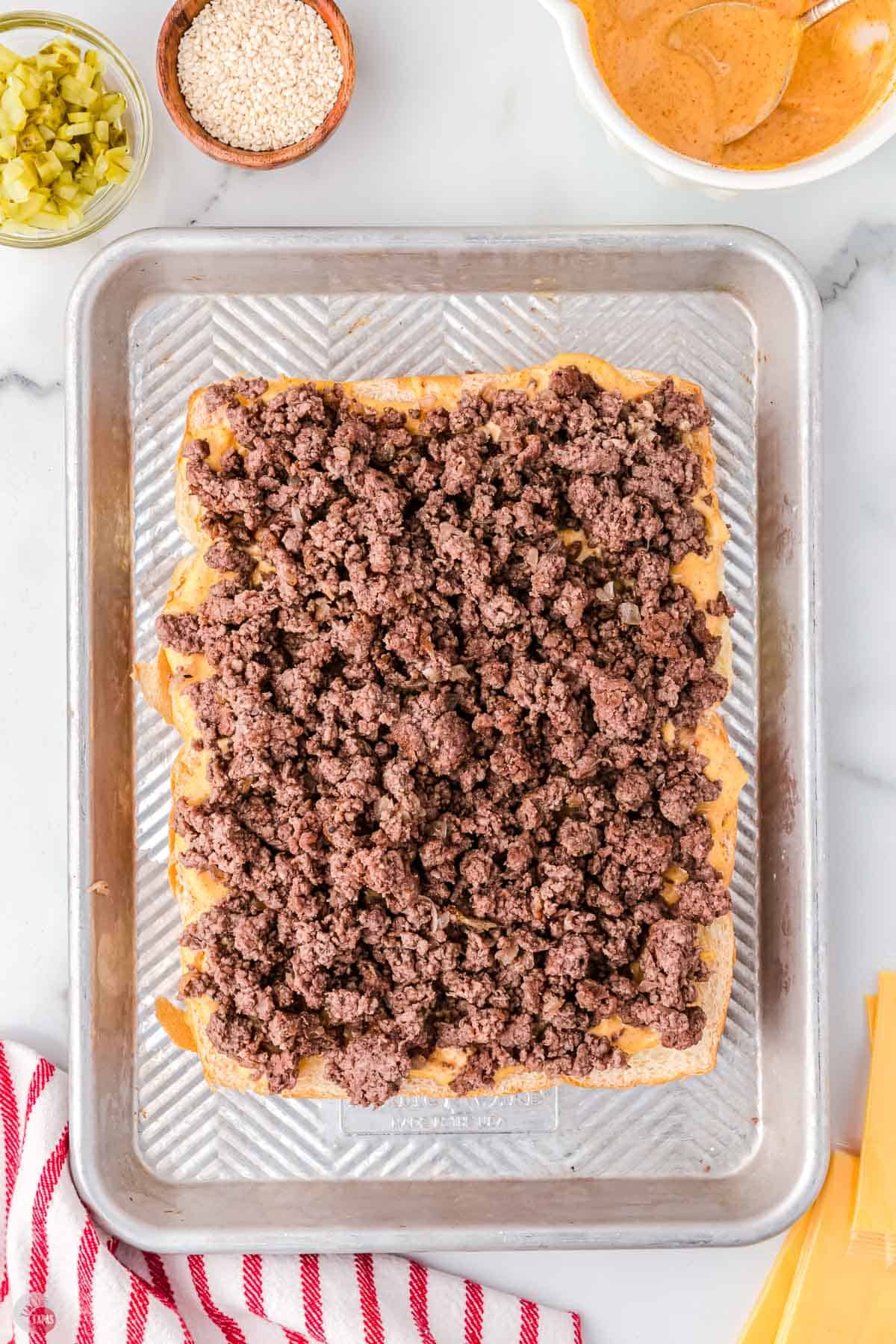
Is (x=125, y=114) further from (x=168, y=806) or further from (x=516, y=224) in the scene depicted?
(x=168, y=806)

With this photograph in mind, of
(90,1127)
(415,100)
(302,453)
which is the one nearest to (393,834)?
(302,453)

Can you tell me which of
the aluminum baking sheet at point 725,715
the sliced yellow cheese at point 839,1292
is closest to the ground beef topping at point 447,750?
the aluminum baking sheet at point 725,715

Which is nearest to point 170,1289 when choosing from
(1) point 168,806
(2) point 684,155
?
(1) point 168,806

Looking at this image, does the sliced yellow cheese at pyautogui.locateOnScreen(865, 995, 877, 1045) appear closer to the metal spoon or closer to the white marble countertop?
the white marble countertop

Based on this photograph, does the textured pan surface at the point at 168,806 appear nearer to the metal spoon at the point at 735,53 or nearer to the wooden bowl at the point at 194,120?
the wooden bowl at the point at 194,120

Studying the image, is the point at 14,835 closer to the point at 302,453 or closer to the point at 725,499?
the point at 302,453

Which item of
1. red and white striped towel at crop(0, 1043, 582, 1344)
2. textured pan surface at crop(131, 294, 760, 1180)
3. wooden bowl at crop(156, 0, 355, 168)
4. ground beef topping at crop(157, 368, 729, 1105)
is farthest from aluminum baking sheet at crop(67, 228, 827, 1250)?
ground beef topping at crop(157, 368, 729, 1105)
